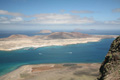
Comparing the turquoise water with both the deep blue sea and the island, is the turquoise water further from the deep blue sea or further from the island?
the island

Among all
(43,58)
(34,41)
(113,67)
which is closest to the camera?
(113,67)

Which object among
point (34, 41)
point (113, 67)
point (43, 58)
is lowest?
point (43, 58)

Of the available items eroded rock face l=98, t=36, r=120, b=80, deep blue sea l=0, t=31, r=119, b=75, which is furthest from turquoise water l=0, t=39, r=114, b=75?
eroded rock face l=98, t=36, r=120, b=80

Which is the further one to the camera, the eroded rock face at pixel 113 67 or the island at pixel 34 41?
the island at pixel 34 41

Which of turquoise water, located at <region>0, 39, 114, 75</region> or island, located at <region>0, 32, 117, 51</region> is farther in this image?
island, located at <region>0, 32, 117, 51</region>

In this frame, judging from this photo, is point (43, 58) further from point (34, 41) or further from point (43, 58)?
point (34, 41)

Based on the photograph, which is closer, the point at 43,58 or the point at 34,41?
the point at 43,58

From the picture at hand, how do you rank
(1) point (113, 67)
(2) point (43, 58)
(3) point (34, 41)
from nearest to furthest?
(1) point (113, 67) < (2) point (43, 58) < (3) point (34, 41)

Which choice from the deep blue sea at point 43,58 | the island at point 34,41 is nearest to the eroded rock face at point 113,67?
the deep blue sea at point 43,58

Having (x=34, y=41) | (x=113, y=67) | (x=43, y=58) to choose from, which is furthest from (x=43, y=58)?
(x=34, y=41)

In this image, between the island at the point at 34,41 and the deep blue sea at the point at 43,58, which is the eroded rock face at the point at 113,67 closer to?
the deep blue sea at the point at 43,58

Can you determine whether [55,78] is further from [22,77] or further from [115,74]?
[115,74]
